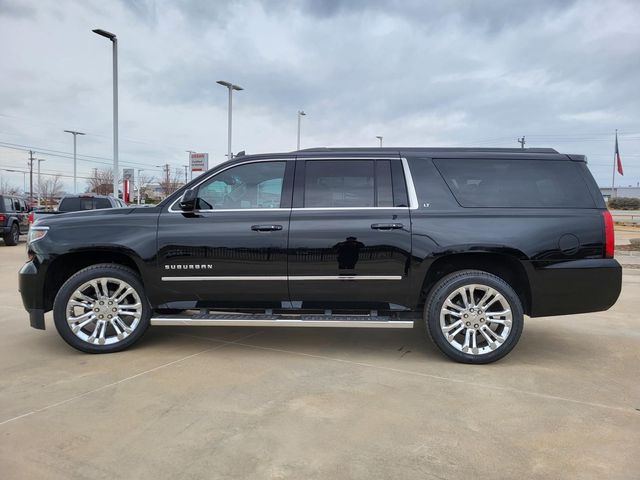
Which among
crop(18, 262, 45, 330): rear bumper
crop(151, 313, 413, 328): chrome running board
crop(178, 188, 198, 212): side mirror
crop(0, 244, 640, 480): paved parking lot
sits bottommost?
crop(0, 244, 640, 480): paved parking lot

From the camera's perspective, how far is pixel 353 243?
4.33m

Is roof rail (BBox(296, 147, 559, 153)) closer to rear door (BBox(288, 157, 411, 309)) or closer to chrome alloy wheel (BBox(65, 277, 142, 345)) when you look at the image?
rear door (BBox(288, 157, 411, 309))

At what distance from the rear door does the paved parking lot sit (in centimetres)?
63

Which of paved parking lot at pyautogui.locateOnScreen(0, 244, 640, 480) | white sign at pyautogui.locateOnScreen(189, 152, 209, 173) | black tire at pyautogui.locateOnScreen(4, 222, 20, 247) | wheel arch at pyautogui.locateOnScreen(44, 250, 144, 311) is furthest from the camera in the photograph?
white sign at pyautogui.locateOnScreen(189, 152, 209, 173)

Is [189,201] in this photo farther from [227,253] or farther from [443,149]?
[443,149]

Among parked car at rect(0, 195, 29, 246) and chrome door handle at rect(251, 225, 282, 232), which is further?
parked car at rect(0, 195, 29, 246)

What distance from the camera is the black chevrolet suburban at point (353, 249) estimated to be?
4.29m

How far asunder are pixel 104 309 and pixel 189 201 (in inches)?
50.1

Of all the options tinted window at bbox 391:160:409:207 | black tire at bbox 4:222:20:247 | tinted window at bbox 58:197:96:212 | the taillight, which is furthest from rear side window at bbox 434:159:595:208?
black tire at bbox 4:222:20:247

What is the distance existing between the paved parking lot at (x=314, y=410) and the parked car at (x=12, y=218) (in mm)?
12730

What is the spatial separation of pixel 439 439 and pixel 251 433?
1.14m

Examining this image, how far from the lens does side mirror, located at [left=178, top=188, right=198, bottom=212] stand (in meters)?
4.45

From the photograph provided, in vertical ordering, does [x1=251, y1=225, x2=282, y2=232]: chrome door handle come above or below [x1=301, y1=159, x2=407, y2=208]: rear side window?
below

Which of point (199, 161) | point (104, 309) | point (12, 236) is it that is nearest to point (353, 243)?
point (104, 309)
